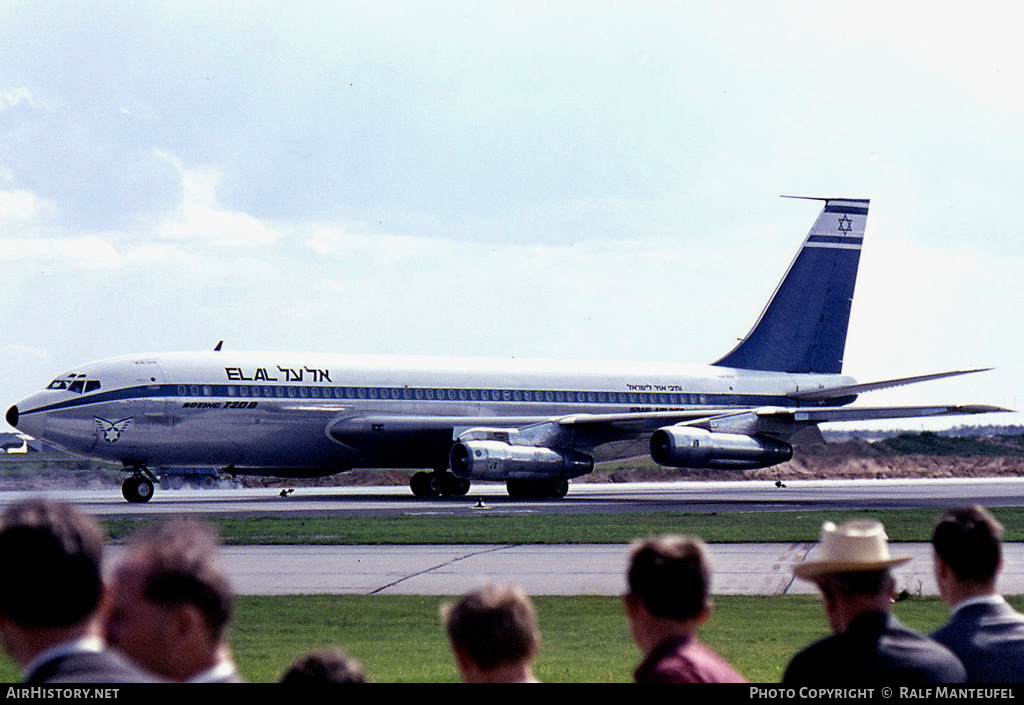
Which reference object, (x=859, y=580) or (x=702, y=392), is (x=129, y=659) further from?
(x=702, y=392)

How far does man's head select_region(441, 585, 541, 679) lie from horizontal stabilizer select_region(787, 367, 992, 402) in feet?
124

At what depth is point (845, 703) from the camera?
14.9 feet

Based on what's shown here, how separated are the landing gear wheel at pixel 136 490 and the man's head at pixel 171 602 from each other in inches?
1245

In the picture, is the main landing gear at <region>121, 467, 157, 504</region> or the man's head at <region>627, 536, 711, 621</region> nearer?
the man's head at <region>627, 536, 711, 621</region>

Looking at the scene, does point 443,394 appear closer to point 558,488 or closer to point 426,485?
point 426,485

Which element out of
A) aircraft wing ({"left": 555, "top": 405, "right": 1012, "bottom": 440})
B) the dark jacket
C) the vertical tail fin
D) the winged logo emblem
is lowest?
the dark jacket

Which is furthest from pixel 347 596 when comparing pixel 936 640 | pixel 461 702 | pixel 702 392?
pixel 702 392

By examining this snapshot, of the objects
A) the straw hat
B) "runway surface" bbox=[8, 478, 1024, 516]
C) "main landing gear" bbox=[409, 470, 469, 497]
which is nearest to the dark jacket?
the straw hat

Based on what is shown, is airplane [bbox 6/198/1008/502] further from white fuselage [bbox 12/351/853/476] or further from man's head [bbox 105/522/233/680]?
man's head [bbox 105/522/233/680]

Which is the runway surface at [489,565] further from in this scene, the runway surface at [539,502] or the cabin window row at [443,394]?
the cabin window row at [443,394]

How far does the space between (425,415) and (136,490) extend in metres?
8.61

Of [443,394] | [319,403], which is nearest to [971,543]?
[319,403]

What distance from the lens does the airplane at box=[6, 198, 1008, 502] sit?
33.7 m

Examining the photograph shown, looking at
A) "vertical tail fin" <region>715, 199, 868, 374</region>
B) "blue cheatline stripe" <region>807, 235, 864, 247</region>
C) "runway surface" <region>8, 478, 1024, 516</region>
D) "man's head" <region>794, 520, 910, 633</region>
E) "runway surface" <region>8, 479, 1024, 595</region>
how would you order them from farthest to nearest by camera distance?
"blue cheatline stripe" <region>807, 235, 864, 247</region>, "vertical tail fin" <region>715, 199, 868, 374</region>, "runway surface" <region>8, 478, 1024, 516</region>, "runway surface" <region>8, 479, 1024, 595</region>, "man's head" <region>794, 520, 910, 633</region>
